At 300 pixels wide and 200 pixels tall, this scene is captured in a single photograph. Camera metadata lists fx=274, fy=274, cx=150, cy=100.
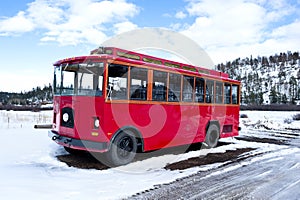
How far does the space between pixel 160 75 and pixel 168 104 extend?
3.20 ft

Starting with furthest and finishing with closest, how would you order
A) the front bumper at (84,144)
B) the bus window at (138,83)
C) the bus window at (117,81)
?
the bus window at (138,83) → the bus window at (117,81) → the front bumper at (84,144)

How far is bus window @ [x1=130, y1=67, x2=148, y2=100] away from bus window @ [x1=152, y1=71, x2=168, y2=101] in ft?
1.20

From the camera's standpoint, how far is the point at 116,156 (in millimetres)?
7082

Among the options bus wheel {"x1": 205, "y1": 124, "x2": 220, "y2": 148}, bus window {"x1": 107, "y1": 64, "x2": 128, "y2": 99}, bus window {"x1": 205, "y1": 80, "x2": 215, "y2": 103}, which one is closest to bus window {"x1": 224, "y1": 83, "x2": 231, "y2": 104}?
bus window {"x1": 205, "y1": 80, "x2": 215, "y2": 103}

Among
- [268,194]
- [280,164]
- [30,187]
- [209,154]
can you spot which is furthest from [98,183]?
[280,164]

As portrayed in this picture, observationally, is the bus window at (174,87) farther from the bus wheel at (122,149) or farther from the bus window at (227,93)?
the bus window at (227,93)

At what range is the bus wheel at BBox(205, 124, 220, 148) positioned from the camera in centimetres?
1065

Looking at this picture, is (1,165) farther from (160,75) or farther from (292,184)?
(292,184)

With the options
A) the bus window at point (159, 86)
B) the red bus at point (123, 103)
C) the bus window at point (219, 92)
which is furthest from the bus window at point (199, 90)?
the bus window at point (159, 86)

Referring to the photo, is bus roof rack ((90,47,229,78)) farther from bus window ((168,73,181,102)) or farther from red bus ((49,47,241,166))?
bus window ((168,73,181,102))

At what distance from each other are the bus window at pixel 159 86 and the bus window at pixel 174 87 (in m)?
0.24

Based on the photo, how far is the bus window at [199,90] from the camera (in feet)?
31.9

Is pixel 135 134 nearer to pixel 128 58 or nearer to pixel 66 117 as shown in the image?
pixel 66 117

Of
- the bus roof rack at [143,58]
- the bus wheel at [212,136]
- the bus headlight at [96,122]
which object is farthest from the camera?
the bus wheel at [212,136]
